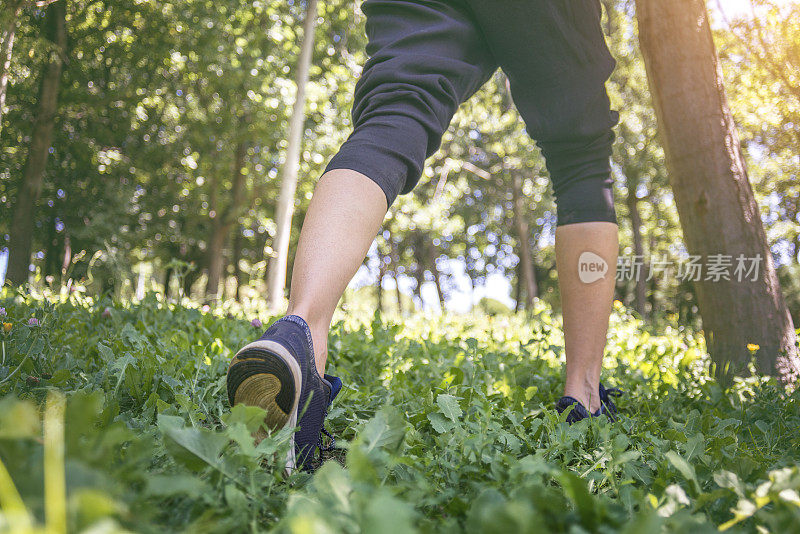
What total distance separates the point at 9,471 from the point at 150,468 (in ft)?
A: 1.31

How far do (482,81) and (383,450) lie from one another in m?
1.43

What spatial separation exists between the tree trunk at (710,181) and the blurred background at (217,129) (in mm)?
5686

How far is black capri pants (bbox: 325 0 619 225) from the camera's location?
1.47 m

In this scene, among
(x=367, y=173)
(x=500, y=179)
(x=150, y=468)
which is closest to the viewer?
(x=150, y=468)

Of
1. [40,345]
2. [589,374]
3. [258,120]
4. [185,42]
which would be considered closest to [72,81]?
[185,42]

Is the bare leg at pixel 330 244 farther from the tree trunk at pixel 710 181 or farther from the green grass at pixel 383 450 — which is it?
the tree trunk at pixel 710 181

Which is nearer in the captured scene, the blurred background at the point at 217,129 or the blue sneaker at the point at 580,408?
the blue sneaker at the point at 580,408

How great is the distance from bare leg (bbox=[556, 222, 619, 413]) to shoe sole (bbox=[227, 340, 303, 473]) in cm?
110

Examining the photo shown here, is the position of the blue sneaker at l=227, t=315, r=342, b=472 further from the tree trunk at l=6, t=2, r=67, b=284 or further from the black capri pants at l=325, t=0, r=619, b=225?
the tree trunk at l=6, t=2, r=67, b=284

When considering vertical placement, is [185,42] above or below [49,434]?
above

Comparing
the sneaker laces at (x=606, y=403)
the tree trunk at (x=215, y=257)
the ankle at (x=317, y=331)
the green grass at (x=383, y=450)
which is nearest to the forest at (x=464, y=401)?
the green grass at (x=383, y=450)

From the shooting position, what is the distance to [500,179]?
22.5 metres

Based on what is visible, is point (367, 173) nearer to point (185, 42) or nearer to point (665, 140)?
point (665, 140)

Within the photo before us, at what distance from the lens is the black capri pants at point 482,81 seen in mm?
1469
